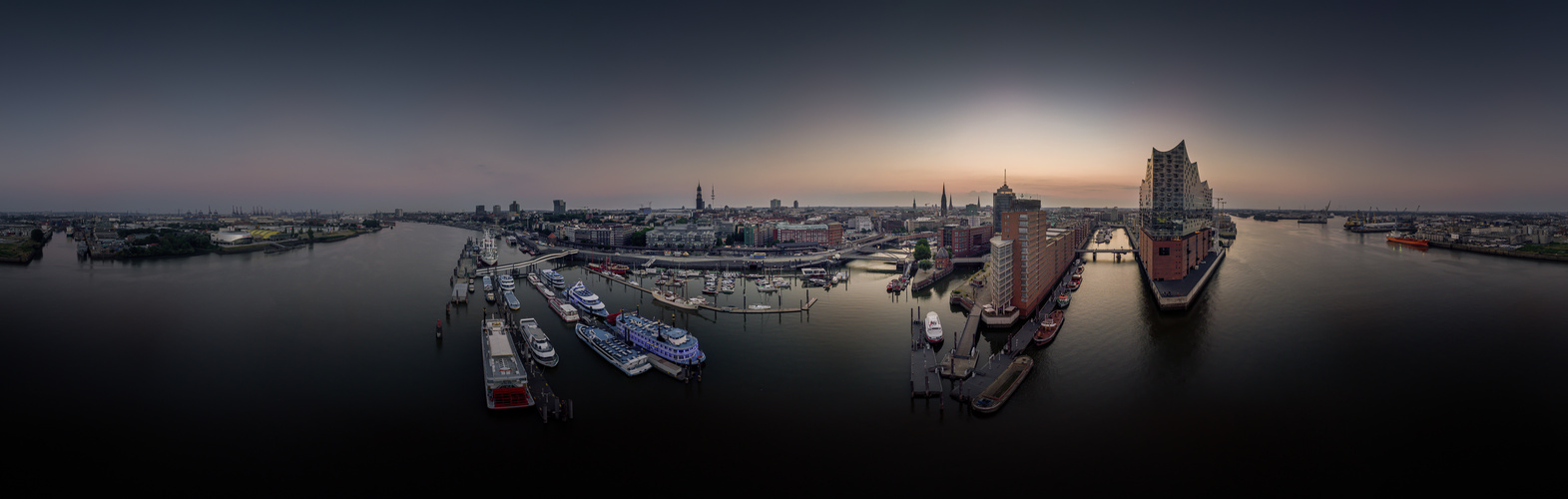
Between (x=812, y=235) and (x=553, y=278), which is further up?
(x=812, y=235)

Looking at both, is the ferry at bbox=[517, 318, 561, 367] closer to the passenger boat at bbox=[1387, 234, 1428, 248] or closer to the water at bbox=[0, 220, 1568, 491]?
the water at bbox=[0, 220, 1568, 491]

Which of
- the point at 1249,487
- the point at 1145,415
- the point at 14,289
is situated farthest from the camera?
the point at 14,289

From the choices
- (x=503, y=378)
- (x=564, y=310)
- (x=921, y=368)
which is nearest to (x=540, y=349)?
(x=503, y=378)

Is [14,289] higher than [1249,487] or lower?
higher

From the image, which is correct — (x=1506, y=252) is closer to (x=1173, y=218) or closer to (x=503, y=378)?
(x=1173, y=218)

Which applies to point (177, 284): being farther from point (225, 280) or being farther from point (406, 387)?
point (406, 387)

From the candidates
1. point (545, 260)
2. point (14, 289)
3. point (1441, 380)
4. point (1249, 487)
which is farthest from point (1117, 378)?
point (14, 289)
